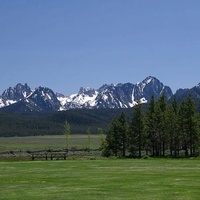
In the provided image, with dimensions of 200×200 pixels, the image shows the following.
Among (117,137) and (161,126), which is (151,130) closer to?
(161,126)

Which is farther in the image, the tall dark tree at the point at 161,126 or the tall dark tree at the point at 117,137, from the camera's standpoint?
the tall dark tree at the point at 117,137

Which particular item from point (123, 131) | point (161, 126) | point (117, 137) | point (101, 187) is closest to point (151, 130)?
point (161, 126)

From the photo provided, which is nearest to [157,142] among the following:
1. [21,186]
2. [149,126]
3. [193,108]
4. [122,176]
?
[149,126]

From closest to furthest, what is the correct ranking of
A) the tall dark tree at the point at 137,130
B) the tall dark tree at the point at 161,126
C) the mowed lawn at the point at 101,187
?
the mowed lawn at the point at 101,187, the tall dark tree at the point at 161,126, the tall dark tree at the point at 137,130

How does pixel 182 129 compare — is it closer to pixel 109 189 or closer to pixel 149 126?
pixel 149 126

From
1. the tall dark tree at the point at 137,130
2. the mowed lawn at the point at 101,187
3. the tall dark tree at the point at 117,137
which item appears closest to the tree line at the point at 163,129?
the tall dark tree at the point at 137,130

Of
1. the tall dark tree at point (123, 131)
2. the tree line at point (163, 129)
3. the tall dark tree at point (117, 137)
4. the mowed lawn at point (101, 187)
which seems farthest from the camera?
the tall dark tree at point (117, 137)

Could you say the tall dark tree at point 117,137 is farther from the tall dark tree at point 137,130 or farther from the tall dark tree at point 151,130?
the tall dark tree at point 151,130

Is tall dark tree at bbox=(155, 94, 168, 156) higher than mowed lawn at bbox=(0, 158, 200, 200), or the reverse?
tall dark tree at bbox=(155, 94, 168, 156)

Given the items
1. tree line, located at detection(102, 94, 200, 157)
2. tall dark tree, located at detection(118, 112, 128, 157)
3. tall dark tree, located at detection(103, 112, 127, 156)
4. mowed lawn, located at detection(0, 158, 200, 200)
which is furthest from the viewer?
tall dark tree, located at detection(103, 112, 127, 156)

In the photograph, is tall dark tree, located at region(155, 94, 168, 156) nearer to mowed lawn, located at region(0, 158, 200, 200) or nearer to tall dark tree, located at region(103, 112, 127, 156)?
tall dark tree, located at region(103, 112, 127, 156)

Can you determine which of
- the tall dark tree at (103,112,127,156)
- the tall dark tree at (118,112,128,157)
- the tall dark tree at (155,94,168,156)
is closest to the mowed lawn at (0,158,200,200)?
the tall dark tree at (155,94,168,156)

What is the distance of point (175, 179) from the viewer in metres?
37.0

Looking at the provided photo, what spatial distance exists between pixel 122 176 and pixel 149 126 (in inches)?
2196
